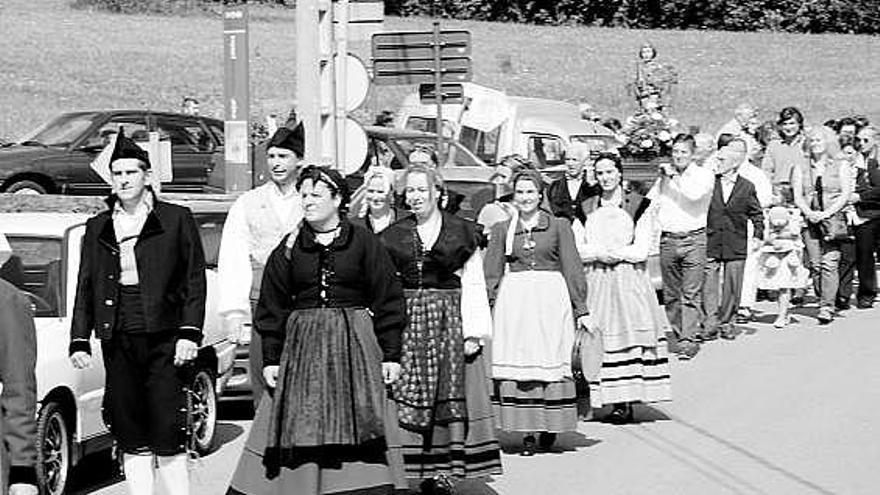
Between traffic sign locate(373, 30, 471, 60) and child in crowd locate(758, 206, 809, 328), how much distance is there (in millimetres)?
3733

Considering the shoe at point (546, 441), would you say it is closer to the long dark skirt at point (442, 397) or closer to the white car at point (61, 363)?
the long dark skirt at point (442, 397)

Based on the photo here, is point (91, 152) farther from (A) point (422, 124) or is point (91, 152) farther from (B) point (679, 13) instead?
(B) point (679, 13)

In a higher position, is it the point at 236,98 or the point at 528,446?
the point at 236,98

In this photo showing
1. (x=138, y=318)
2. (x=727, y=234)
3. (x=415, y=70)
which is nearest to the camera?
(x=138, y=318)

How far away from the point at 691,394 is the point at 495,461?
442cm

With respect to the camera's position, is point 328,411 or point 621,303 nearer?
point 328,411

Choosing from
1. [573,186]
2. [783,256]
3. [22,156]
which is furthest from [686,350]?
[22,156]

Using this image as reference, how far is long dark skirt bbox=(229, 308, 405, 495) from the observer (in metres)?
8.05

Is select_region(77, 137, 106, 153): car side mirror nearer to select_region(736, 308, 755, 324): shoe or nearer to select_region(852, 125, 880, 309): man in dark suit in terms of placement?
select_region(736, 308, 755, 324): shoe

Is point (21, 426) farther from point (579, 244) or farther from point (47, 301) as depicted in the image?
point (579, 244)

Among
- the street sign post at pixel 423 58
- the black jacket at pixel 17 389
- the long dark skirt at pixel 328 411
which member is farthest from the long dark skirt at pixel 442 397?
the street sign post at pixel 423 58

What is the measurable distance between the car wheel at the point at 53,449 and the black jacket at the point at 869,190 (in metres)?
11.2

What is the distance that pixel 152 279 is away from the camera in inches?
329

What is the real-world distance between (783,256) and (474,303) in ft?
30.4
